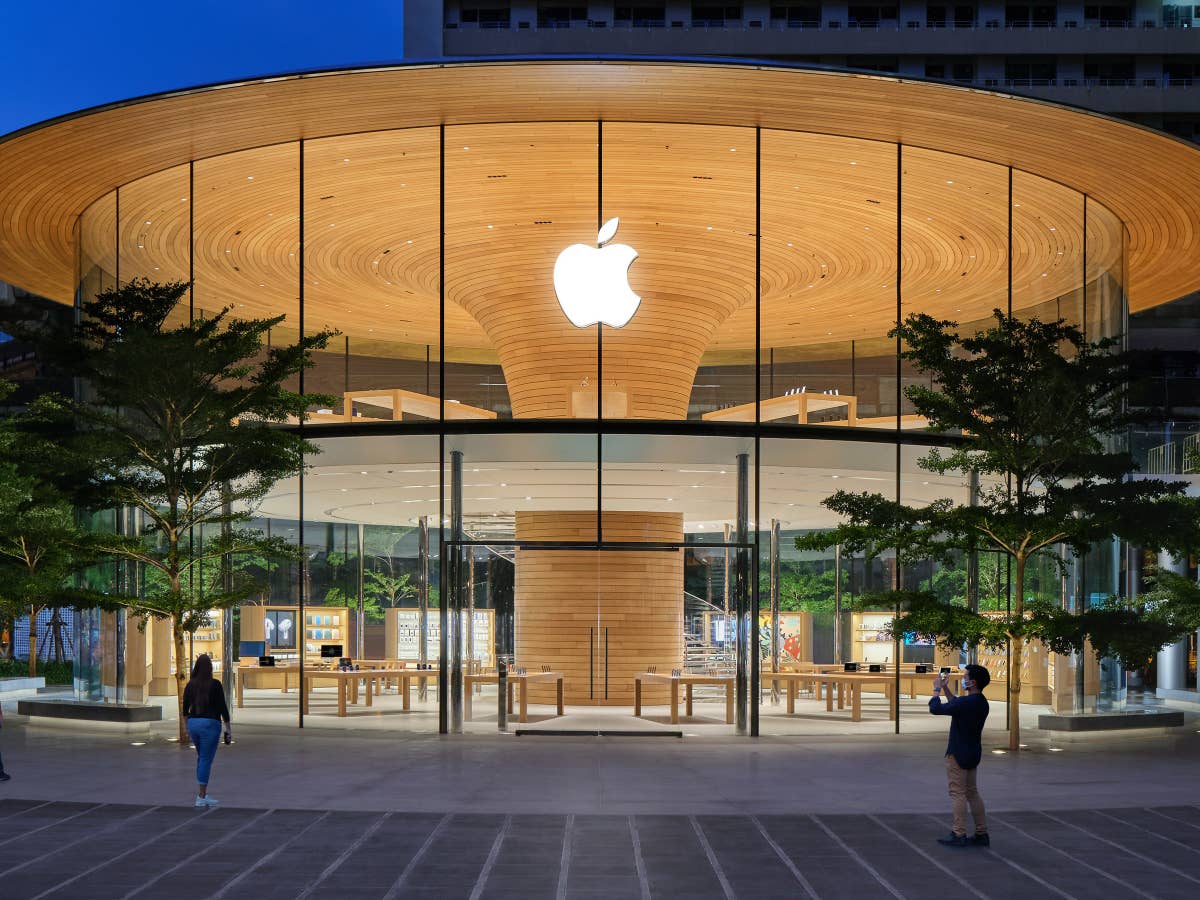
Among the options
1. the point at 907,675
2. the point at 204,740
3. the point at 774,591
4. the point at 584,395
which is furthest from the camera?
the point at 774,591

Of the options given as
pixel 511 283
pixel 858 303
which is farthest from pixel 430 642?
pixel 858 303

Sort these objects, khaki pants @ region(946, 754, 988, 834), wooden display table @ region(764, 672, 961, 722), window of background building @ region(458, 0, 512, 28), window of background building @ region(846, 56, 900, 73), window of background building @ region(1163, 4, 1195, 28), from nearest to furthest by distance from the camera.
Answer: khaki pants @ region(946, 754, 988, 834) < wooden display table @ region(764, 672, 961, 722) < window of background building @ region(1163, 4, 1195, 28) < window of background building @ region(846, 56, 900, 73) < window of background building @ region(458, 0, 512, 28)

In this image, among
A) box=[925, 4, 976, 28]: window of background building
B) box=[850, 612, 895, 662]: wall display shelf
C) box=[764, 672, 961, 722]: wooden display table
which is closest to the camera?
box=[764, 672, 961, 722]: wooden display table

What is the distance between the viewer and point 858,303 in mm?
28750

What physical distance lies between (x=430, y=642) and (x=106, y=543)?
6820 millimetres

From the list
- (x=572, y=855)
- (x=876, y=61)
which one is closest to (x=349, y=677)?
(x=572, y=855)

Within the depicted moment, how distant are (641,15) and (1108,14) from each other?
2051 cm

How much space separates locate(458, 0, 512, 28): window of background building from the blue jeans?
56.4 metres

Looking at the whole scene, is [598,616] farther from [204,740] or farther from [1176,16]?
[1176,16]

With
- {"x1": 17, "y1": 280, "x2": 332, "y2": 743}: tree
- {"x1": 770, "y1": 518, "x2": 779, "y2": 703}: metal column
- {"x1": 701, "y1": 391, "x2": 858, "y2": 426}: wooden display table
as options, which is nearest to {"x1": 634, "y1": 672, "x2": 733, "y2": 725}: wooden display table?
A: {"x1": 701, "y1": 391, "x2": 858, "y2": 426}: wooden display table

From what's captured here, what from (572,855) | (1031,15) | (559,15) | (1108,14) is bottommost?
(572,855)

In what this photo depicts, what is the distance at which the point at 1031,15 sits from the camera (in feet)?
206

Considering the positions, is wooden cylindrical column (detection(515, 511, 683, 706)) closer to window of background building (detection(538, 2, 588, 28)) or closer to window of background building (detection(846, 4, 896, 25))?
window of background building (detection(538, 2, 588, 28))

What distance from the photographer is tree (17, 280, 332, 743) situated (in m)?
17.6
